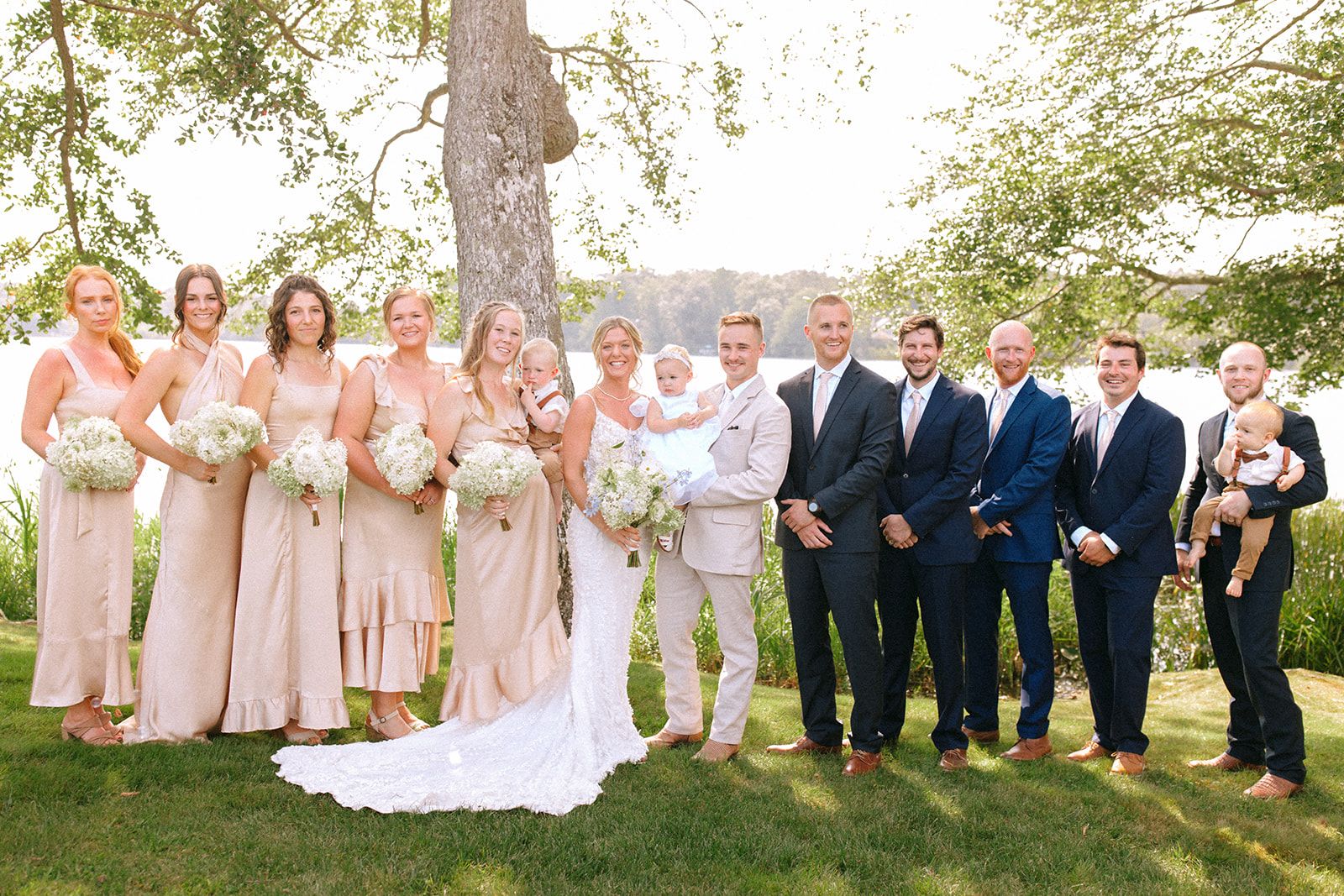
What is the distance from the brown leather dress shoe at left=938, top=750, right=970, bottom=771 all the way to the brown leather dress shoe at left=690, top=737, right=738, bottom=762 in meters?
1.13

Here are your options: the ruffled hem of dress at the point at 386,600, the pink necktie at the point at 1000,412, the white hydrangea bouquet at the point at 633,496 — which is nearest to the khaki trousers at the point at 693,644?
the white hydrangea bouquet at the point at 633,496

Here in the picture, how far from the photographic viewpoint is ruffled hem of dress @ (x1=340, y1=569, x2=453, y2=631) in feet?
18.8

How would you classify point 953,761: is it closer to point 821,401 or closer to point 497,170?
point 821,401

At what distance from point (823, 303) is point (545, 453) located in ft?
6.02

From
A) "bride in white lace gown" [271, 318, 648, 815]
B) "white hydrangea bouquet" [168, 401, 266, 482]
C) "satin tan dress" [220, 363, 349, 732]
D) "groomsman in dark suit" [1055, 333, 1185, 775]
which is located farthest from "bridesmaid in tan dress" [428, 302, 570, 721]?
"groomsman in dark suit" [1055, 333, 1185, 775]

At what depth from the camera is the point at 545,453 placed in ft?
20.0

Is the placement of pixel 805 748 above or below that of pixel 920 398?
below

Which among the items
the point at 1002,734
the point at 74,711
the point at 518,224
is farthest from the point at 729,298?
the point at 74,711

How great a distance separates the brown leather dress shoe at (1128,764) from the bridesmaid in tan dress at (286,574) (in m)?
4.25

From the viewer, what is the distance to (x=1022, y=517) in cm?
572

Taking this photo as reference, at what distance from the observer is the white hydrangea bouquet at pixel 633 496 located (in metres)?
5.29

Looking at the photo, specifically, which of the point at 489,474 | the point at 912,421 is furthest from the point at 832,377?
the point at 489,474

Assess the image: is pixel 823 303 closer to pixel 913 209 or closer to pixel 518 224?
pixel 518 224

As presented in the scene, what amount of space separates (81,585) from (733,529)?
3.56 metres
